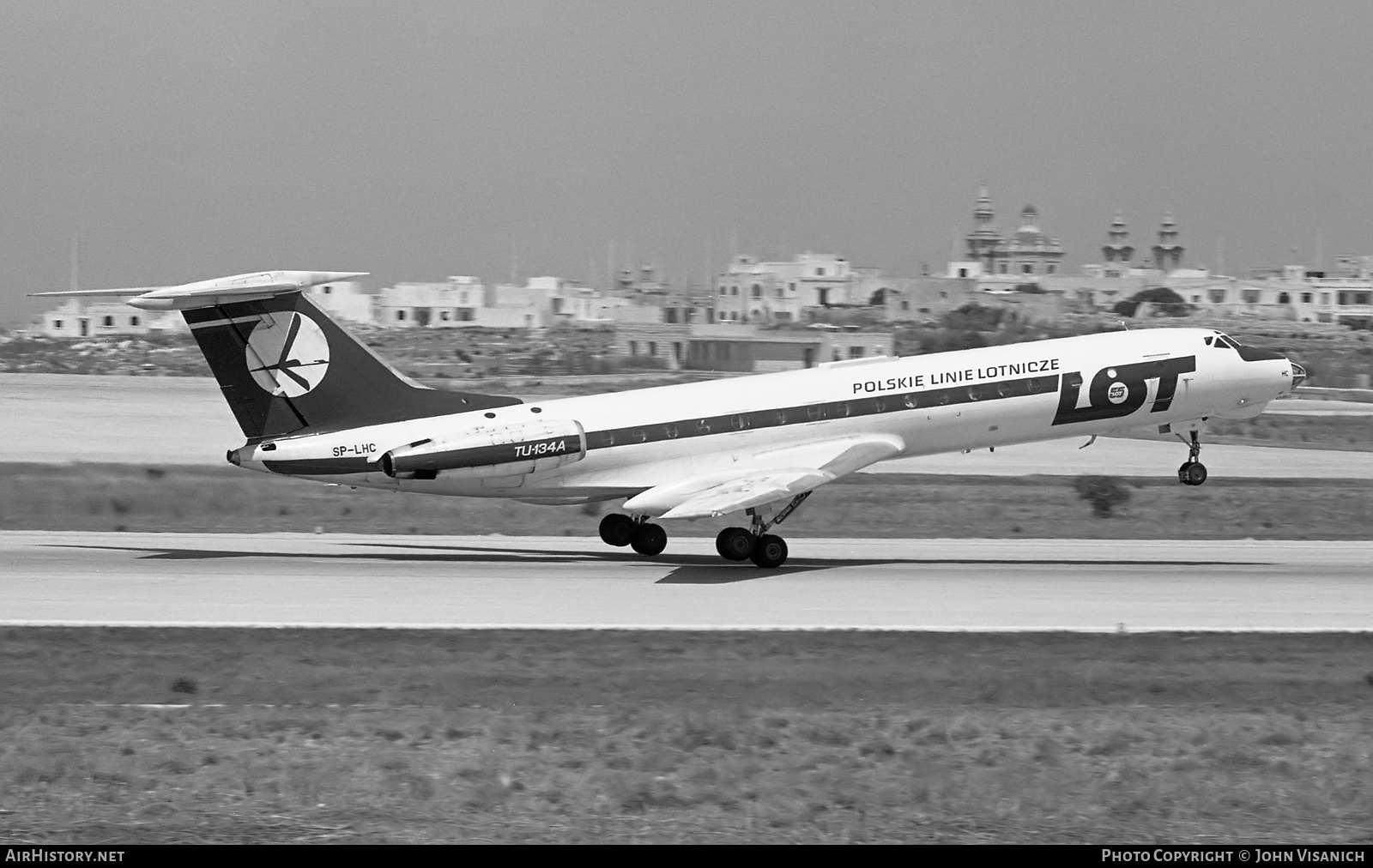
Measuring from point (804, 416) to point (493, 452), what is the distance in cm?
553

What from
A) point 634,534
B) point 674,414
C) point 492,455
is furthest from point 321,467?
point 674,414

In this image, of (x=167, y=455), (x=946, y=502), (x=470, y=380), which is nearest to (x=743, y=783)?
(x=946, y=502)

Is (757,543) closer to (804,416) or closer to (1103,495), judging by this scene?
(804,416)

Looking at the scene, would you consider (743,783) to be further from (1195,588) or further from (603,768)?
(1195,588)

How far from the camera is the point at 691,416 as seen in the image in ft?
87.9

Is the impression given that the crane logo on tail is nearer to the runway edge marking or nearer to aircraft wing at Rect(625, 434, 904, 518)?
aircraft wing at Rect(625, 434, 904, 518)

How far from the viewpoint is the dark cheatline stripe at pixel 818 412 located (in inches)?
1047

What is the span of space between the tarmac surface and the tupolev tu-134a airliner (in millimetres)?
12307

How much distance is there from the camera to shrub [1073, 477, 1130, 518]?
3466 cm

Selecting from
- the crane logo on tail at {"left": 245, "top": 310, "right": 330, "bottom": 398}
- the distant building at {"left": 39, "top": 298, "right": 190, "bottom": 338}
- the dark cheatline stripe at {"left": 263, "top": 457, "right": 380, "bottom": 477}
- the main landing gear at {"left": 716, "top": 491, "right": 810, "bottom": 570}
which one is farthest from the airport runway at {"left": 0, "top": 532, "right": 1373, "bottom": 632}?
the distant building at {"left": 39, "top": 298, "right": 190, "bottom": 338}

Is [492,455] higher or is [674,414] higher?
[674,414]

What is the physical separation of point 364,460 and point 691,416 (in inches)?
226

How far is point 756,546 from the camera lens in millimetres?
25812

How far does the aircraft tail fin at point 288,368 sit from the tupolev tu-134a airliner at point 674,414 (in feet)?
0.08
